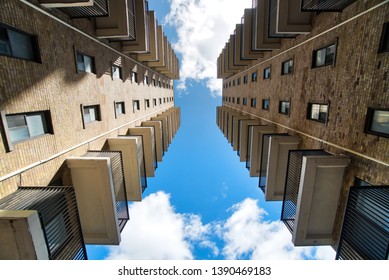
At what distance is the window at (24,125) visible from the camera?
18.5 feet

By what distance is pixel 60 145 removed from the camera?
786 cm

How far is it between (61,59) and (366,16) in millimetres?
11627

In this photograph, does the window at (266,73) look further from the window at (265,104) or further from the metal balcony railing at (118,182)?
the metal balcony railing at (118,182)

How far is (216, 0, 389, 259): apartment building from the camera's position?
6.03 metres

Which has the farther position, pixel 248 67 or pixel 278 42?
pixel 248 67

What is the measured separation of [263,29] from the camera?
13.1m

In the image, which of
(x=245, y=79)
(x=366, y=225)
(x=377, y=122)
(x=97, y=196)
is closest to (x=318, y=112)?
(x=377, y=122)

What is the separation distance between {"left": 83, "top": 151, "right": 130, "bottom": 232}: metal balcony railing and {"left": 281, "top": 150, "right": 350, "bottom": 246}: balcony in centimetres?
816

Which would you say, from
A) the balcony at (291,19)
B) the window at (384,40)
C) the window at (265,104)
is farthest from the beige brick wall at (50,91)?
the window at (265,104)

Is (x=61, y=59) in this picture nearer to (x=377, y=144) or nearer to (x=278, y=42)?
(x=377, y=144)

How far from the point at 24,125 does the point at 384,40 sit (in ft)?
39.6

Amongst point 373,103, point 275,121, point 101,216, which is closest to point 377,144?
point 373,103

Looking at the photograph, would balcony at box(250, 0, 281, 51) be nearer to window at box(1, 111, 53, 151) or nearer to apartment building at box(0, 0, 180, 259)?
apartment building at box(0, 0, 180, 259)

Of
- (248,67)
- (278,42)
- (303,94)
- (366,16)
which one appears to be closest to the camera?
(366,16)
